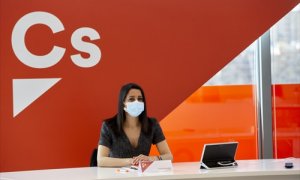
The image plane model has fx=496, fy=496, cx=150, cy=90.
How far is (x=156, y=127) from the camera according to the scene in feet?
14.4

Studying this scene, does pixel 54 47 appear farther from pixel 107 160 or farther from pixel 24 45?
pixel 107 160

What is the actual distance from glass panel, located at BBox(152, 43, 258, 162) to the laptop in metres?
1.33

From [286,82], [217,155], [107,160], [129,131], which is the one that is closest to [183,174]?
[217,155]

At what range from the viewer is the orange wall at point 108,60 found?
470 cm

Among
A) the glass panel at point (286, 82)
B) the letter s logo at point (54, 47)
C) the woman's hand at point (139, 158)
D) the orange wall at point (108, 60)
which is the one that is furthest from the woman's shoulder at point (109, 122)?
the glass panel at point (286, 82)

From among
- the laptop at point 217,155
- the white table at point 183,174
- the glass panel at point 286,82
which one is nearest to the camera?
the white table at point 183,174

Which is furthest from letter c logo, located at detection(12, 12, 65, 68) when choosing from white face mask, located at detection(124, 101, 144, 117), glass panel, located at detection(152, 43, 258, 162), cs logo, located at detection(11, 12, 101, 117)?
glass panel, located at detection(152, 43, 258, 162)

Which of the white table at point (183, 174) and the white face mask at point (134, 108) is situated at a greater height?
the white face mask at point (134, 108)

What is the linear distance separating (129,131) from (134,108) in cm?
24

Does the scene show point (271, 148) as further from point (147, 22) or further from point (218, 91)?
point (147, 22)

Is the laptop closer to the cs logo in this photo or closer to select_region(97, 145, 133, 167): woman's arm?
select_region(97, 145, 133, 167): woman's arm

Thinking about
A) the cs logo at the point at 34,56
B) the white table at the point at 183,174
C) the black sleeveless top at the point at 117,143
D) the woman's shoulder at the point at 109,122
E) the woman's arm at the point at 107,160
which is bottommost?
the white table at the point at 183,174

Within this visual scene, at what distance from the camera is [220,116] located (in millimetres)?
5355

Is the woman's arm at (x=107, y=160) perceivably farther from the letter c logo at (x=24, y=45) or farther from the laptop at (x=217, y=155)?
the letter c logo at (x=24, y=45)
